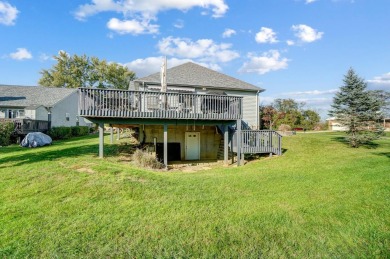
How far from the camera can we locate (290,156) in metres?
11.4

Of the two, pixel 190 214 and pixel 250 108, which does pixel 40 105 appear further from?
pixel 190 214

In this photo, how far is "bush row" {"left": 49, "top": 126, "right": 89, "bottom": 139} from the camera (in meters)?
21.4

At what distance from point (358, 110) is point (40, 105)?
28.2 meters

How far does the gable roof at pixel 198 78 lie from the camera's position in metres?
17.2

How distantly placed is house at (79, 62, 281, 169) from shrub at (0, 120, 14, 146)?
1007 cm

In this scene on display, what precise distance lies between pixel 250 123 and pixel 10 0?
16621 mm

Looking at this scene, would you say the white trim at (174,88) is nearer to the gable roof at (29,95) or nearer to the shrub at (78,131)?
the shrub at (78,131)

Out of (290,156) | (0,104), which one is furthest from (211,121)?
(0,104)

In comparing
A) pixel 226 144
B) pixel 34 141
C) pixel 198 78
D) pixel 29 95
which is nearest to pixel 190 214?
pixel 226 144

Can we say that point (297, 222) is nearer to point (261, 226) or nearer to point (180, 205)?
point (261, 226)

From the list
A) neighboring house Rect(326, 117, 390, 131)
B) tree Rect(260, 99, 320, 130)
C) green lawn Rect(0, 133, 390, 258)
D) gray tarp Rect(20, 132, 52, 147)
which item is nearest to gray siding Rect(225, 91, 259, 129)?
neighboring house Rect(326, 117, 390, 131)

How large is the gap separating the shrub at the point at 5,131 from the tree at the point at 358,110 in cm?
2198

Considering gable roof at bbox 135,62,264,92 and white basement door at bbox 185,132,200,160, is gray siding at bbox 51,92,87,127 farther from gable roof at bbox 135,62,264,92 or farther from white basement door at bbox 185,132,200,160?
white basement door at bbox 185,132,200,160

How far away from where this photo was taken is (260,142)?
Answer: 11914mm
